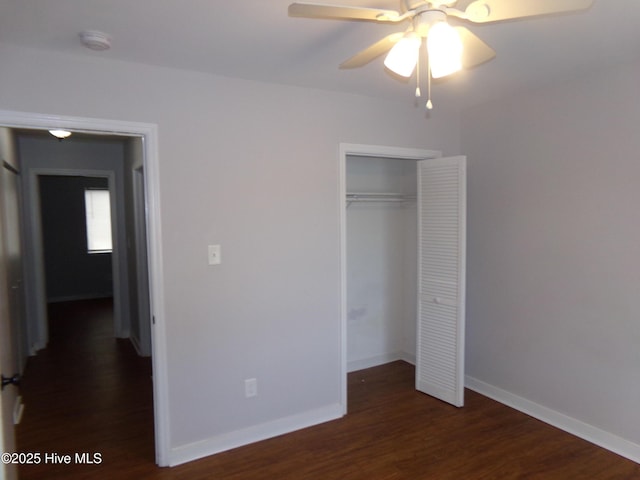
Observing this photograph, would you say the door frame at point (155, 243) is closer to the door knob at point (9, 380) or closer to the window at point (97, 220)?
the door knob at point (9, 380)

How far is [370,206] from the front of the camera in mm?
4137

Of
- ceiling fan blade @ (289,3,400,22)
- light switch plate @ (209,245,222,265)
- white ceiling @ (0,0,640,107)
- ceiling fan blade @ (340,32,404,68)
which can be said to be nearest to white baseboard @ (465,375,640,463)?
white ceiling @ (0,0,640,107)

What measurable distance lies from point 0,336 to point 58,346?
4.02 m

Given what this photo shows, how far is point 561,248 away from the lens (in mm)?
2961

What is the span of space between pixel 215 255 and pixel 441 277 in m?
1.79

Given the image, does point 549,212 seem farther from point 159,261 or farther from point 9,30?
point 9,30

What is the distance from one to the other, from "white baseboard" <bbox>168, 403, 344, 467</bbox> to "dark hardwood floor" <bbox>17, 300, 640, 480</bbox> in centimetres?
5

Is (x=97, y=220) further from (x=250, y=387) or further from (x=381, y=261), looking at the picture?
(x=250, y=387)

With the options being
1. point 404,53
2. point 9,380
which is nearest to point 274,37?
point 404,53

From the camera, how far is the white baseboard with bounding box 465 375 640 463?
266 centimetres

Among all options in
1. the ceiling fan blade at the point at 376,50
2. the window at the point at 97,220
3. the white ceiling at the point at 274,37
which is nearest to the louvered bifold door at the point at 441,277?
the white ceiling at the point at 274,37

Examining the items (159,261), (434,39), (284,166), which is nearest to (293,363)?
(159,261)

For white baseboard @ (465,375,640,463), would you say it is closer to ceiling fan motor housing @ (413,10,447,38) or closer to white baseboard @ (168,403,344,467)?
white baseboard @ (168,403,344,467)

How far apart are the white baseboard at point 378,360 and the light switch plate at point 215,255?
77.1 inches
